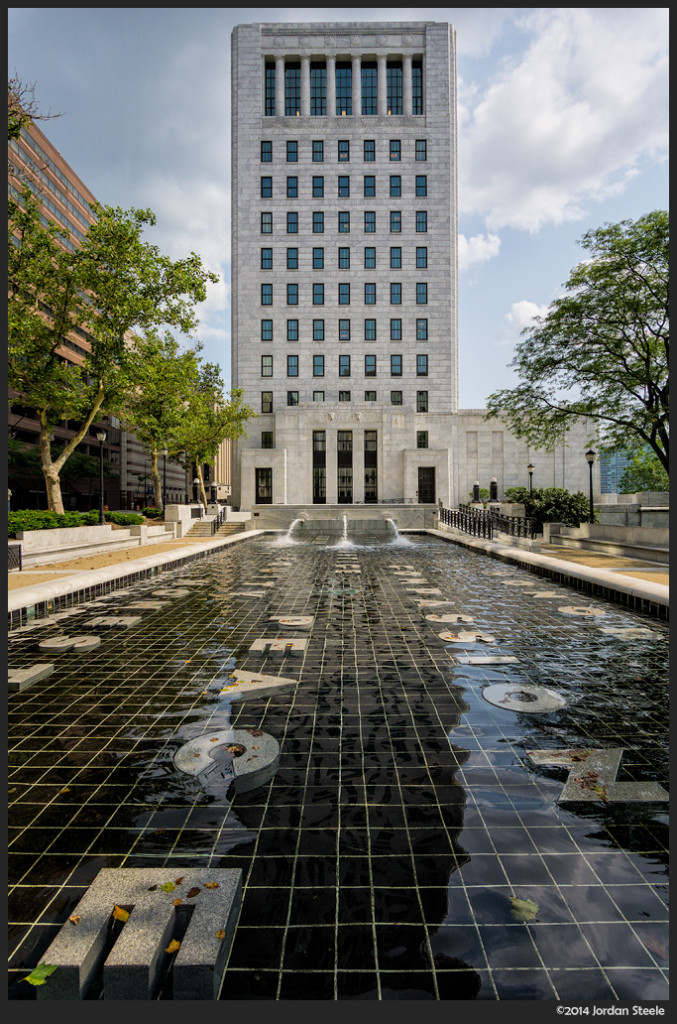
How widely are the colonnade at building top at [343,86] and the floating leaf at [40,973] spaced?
196ft

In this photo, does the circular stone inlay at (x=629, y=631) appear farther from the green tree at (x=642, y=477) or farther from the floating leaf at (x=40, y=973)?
the green tree at (x=642, y=477)

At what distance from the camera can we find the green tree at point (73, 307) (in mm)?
18719

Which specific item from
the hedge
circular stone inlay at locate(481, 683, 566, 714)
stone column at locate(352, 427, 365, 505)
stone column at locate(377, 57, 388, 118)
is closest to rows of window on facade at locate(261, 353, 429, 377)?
stone column at locate(352, 427, 365, 505)

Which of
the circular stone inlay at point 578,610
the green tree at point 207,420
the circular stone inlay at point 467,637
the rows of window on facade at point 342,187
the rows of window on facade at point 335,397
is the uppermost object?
the rows of window on facade at point 342,187

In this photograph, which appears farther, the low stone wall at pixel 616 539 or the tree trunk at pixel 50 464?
the tree trunk at pixel 50 464

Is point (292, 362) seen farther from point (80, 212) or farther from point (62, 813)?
point (62, 813)

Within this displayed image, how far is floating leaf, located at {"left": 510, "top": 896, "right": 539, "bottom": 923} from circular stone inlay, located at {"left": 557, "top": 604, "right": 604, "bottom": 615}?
6.33m

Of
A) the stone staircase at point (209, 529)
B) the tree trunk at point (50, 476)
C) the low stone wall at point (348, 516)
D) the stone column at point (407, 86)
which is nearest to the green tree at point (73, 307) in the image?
the tree trunk at point (50, 476)

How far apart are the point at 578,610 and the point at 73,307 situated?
71.8 ft

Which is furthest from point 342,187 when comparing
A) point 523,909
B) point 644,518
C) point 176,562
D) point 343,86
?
point 523,909

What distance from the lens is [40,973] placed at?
6.11 ft

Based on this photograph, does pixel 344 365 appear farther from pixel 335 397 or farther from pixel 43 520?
pixel 43 520

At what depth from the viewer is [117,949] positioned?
6.25ft

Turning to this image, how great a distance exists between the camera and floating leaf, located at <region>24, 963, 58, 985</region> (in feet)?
6.04
